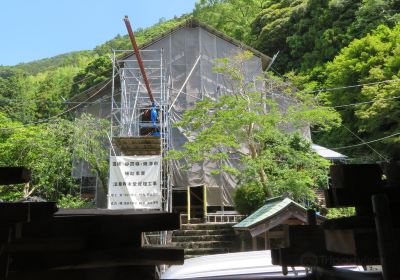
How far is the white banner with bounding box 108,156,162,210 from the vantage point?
1266 cm

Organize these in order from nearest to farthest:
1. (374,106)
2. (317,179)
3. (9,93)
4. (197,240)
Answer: (197,240), (317,179), (374,106), (9,93)

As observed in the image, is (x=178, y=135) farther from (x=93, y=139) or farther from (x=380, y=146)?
(x=380, y=146)

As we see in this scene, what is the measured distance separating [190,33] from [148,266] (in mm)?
19336

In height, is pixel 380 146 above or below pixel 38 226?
above

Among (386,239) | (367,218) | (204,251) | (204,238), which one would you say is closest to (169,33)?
(204,238)

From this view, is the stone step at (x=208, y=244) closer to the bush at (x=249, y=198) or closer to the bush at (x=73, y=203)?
the bush at (x=249, y=198)

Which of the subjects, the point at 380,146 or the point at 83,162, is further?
the point at 380,146

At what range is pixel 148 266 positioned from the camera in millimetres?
1842

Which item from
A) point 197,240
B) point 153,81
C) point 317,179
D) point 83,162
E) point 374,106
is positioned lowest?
point 197,240

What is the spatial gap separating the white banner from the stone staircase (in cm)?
181

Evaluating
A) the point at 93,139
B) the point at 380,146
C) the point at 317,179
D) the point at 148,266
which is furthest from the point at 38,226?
the point at 380,146

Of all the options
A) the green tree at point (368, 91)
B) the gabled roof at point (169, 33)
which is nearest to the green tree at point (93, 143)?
the gabled roof at point (169, 33)

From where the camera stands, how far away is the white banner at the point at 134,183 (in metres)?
12.7

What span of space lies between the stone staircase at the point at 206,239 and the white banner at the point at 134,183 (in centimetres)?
181
